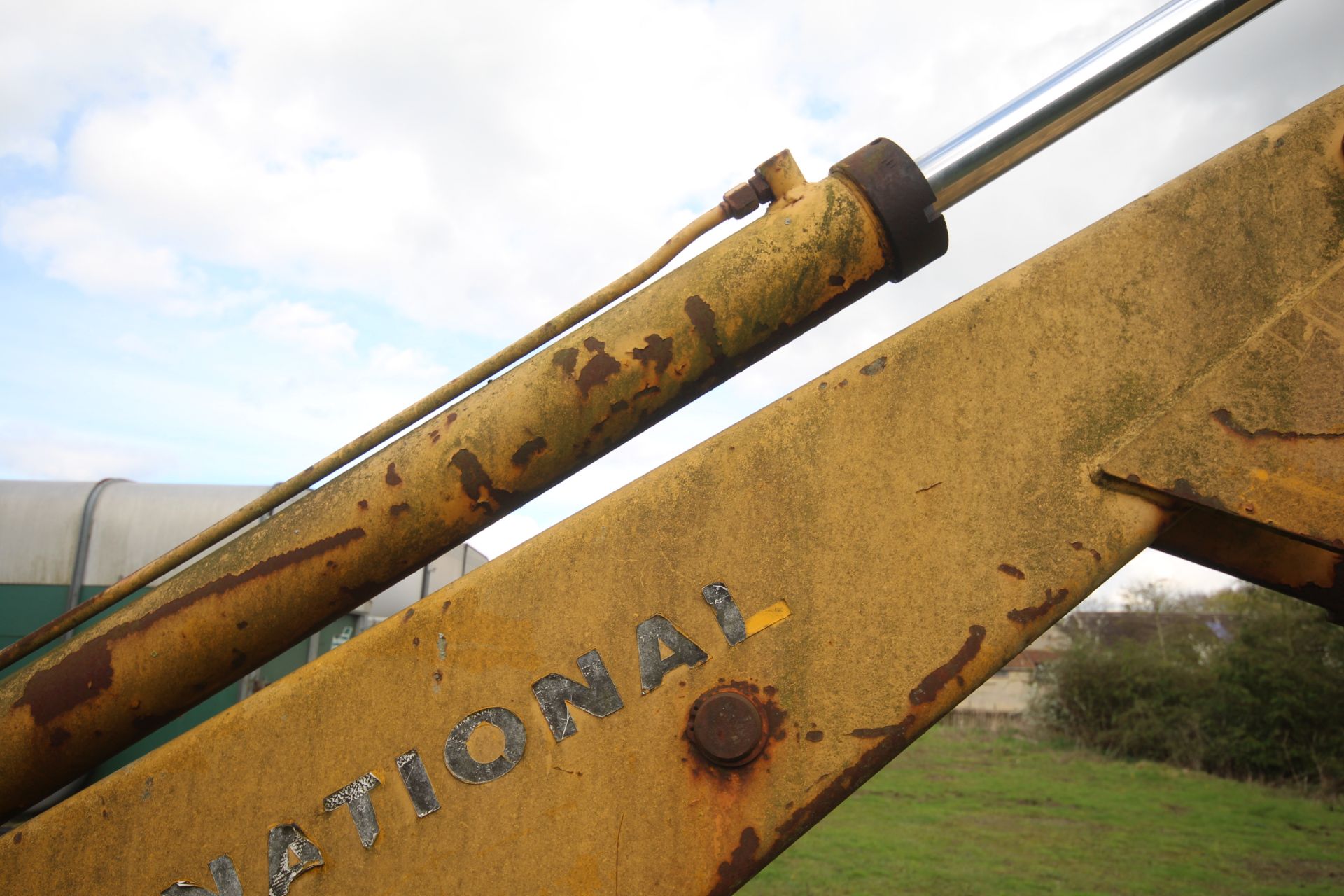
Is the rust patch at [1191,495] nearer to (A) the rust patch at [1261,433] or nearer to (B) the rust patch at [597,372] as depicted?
(A) the rust patch at [1261,433]

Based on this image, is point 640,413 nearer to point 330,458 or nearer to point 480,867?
point 330,458

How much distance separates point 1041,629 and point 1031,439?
0.84 ft

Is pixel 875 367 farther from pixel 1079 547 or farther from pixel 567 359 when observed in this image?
pixel 567 359

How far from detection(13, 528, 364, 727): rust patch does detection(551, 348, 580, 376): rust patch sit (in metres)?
0.40

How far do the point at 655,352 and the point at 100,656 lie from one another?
0.96 metres

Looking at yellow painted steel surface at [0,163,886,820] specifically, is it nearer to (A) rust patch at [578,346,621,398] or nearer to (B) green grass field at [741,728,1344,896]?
(A) rust patch at [578,346,621,398]

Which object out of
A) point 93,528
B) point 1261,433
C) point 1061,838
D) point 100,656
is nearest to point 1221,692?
point 1061,838

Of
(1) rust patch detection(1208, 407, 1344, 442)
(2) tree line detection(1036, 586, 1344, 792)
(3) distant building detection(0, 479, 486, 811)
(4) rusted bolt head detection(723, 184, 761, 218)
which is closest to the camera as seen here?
(1) rust patch detection(1208, 407, 1344, 442)

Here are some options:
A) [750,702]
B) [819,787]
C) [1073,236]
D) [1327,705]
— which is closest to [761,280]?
[1073,236]

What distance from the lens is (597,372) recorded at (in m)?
1.39

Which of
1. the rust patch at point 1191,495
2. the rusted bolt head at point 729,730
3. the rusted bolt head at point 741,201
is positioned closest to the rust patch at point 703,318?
the rusted bolt head at point 741,201

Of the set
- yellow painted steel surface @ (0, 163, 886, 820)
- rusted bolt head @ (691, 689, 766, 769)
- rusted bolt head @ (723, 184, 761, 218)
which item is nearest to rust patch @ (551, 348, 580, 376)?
yellow painted steel surface @ (0, 163, 886, 820)

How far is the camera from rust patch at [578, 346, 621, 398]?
139 cm

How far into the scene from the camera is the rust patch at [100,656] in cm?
136
